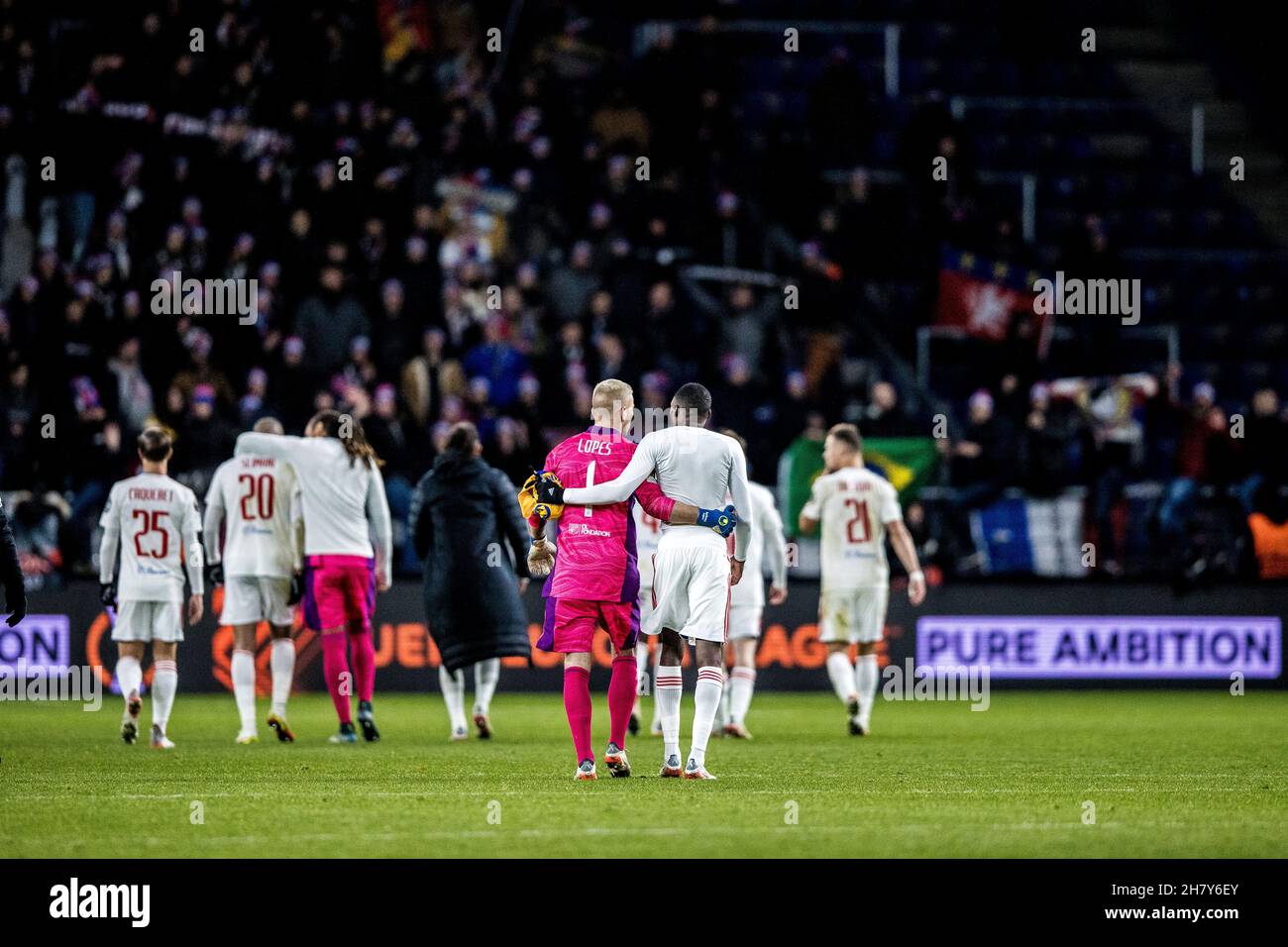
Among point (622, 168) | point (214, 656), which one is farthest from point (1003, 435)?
point (214, 656)

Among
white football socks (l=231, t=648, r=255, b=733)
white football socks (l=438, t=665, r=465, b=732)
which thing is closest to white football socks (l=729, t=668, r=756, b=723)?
white football socks (l=438, t=665, r=465, b=732)

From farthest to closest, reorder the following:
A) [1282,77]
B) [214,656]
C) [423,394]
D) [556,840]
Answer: [1282,77], [423,394], [214,656], [556,840]

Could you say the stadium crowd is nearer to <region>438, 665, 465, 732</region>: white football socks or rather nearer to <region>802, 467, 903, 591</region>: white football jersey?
<region>438, 665, 465, 732</region>: white football socks

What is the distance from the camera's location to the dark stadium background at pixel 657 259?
2323 cm

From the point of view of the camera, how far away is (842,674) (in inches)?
674

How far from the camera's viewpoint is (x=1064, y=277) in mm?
27594

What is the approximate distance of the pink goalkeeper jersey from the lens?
12.0 metres

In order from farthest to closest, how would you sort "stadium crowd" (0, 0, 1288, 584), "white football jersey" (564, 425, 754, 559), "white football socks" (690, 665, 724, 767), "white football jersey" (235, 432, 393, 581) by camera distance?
"stadium crowd" (0, 0, 1288, 584) < "white football jersey" (235, 432, 393, 581) < "white football socks" (690, 665, 724, 767) < "white football jersey" (564, 425, 754, 559)

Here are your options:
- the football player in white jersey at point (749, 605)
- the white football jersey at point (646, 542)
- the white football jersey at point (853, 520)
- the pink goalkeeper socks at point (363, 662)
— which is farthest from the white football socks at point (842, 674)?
the pink goalkeeper socks at point (363, 662)

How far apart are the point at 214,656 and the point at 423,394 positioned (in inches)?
152

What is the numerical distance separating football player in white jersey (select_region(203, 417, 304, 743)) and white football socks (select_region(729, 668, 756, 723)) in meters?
3.48

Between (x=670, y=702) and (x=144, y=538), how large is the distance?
514 cm

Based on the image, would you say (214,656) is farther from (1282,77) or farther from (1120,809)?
(1282,77)

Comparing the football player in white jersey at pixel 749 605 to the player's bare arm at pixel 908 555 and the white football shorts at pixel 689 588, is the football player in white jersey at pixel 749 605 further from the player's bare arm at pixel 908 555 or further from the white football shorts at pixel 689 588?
the white football shorts at pixel 689 588
